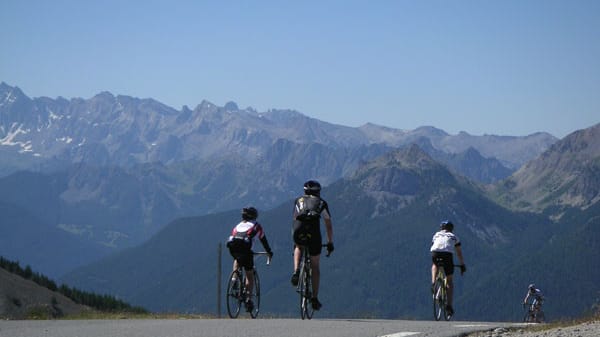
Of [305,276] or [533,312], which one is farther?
[533,312]

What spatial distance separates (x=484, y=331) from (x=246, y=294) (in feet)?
20.1

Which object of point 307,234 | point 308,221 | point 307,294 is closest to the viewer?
point 308,221

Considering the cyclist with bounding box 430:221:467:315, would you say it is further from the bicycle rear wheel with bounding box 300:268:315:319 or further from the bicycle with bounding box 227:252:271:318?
the bicycle with bounding box 227:252:271:318

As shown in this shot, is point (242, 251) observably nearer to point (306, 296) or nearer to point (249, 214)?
point (249, 214)

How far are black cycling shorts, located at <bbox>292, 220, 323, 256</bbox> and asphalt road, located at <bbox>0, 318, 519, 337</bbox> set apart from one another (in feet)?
5.66

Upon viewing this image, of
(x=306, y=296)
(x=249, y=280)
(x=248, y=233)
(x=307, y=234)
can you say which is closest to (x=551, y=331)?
(x=307, y=234)

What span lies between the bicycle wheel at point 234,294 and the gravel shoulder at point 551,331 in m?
6.23

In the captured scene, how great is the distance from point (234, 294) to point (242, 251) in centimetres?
117

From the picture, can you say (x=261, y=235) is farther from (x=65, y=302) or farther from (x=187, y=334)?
(x=65, y=302)

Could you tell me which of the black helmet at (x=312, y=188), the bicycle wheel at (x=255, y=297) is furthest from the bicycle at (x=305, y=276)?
the bicycle wheel at (x=255, y=297)

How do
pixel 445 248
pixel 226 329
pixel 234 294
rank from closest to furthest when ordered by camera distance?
pixel 226 329 < pixel 234 294 < pixel 445 248

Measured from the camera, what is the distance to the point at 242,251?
22.3m

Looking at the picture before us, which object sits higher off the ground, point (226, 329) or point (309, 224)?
point (309, 224)

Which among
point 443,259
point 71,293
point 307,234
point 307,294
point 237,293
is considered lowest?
point 307,294
